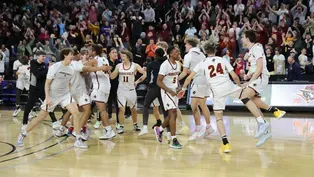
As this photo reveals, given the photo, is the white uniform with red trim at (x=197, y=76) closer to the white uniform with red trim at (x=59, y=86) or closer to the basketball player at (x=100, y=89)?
the basketball player at (x=100, y=89)

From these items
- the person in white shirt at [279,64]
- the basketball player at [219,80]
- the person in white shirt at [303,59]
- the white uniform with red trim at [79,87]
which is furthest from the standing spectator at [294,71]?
the white uniform with red trim at [79,87]

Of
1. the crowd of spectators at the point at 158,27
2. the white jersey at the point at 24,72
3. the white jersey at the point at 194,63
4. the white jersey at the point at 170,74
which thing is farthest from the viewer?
the crowd of spectators at the point at 158,27

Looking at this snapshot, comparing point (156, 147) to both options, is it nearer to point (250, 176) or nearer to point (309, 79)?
point (250, 176)

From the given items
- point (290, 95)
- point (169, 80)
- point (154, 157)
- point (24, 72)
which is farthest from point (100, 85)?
point (290, 95)

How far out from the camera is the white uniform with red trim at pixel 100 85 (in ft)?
32.9

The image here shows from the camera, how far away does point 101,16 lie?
73.7 ft

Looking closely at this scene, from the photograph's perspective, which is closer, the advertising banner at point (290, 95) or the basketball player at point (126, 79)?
the basketball player at point (126, 79)

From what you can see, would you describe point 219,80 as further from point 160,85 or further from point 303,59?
point 303,59

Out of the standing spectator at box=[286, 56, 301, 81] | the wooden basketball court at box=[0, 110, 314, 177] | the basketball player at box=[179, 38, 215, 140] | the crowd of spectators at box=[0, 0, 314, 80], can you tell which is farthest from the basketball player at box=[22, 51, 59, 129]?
the standing spectator at box=[286, 56, 301, 81]

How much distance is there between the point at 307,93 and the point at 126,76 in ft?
22.4

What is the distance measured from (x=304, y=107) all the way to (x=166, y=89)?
301 inches

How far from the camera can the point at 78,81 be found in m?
9.62

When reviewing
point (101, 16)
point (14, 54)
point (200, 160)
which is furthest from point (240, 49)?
point (200, 160)

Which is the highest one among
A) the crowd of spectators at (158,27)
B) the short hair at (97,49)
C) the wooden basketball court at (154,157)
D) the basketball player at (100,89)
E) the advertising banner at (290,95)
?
the crowd of spectators at (158,27)
